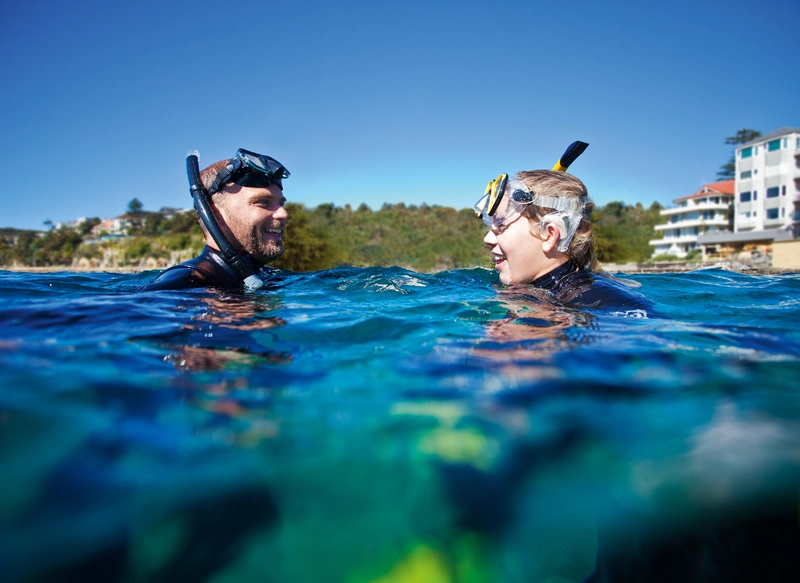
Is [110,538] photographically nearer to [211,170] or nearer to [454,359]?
[454,359]

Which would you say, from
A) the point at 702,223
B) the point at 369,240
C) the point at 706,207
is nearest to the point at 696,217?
the point at 706,207

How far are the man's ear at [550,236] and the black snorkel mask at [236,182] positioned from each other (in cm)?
231

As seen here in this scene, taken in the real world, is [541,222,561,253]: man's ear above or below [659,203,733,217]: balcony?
below

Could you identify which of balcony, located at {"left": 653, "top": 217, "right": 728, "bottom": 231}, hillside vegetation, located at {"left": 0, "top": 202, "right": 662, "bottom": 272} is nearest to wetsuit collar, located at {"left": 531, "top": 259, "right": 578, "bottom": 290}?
hillside vegetation, located at {"left": 0, "top": 202, "right": 662, "bottom": 272}

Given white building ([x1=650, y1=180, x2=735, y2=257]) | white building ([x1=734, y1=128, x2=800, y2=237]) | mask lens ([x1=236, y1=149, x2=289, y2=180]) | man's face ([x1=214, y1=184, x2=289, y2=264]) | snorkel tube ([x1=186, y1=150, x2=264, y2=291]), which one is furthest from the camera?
white building ([x1=650, y1=180, x2=735, y2=257])

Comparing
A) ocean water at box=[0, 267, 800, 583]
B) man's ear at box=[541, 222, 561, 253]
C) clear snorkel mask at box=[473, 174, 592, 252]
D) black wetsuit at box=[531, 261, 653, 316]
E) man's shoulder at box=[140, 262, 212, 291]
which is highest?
clear snorkel mask at box=[473, 174, 592, 252]

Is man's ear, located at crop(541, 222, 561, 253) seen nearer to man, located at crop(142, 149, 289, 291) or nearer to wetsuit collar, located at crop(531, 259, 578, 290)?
wetsuit collar, located at crop(531, 259, 578, 290)

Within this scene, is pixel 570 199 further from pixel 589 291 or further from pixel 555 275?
pixel 589 291

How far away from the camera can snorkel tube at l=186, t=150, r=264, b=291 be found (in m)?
3.92

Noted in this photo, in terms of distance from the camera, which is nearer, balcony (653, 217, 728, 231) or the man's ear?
the man's ear

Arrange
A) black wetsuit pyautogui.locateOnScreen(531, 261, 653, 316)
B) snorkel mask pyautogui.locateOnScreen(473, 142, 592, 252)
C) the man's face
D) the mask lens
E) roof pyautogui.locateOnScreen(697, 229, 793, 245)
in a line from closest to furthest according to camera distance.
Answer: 1. black wetsuit pyautogui.locateOnScreen(531, 261, 653, 316)
2. snorkel mask pyautogui.locateOnScreen(473, 142, 592, 252)
3. the mask lens
4. the man's face
5. roof pyautogui.locateOnScreen(697, 229, 793, 245)

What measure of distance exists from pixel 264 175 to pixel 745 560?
414 cm

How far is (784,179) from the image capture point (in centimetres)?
5609

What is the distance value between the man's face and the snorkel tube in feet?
0.47
